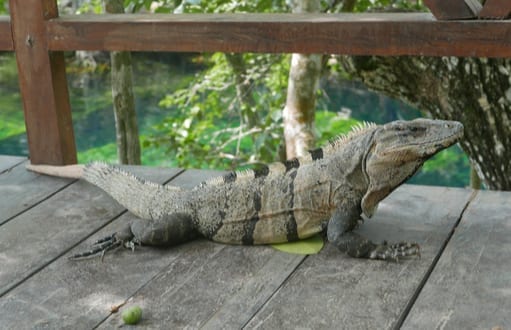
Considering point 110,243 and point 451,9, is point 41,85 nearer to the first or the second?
point 110,243

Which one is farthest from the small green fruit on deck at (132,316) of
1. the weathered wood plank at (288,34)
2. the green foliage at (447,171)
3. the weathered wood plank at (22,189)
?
the green foliage at (447,171)

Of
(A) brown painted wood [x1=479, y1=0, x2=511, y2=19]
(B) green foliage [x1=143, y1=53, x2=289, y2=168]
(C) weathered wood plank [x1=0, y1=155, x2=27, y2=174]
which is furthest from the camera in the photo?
(B) green foliage [x1=143, y1=53, x2=289, y2=168]

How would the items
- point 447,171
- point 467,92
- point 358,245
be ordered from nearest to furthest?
1. point 358,245
2. point 467,92
3. point 447,171

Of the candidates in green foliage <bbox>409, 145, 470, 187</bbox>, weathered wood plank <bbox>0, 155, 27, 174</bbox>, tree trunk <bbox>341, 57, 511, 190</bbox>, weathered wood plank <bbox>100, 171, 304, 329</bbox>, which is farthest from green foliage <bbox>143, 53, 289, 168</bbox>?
green foliage <bbox>409, 145, 470, 187</bbox>

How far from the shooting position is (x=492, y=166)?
4.66 metres

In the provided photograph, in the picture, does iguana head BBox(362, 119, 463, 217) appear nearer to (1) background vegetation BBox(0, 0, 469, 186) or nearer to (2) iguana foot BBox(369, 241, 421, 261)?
(2) iguana foot BBox(369, 241, 421, 261)

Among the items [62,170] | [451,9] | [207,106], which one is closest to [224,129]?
[207,106]

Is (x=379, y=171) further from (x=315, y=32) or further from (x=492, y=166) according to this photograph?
(x=492, y=166)

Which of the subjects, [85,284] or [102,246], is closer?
[85,284]

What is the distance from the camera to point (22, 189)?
3676 millimetres

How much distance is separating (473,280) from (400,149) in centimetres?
52

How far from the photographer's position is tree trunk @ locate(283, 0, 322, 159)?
5.74 m

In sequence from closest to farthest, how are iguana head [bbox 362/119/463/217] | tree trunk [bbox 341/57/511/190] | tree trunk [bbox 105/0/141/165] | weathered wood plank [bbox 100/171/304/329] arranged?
weathered wood plank [bbox 100/171/304/329]
iguana head [bbox 362/119/463/217]
tree trunk [bbox 341/57/511/190]
tree trunk [bbox 105/0/141/165]

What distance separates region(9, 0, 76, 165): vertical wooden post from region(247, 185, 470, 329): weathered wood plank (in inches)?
65.2
